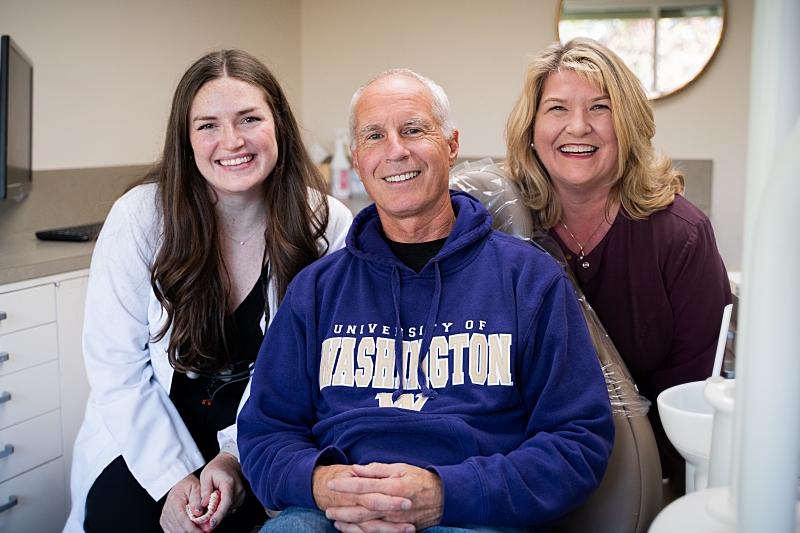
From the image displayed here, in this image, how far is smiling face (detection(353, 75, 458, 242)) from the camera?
1.41 metres

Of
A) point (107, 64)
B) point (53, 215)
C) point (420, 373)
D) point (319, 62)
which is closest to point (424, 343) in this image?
point (420, 373)

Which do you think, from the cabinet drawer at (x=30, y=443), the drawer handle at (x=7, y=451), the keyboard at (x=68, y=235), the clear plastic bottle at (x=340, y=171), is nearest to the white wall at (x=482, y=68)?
the clear plastic bottle at (x=340, y=171)

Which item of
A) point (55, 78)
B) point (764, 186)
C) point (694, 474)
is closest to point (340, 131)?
point (55, 78)

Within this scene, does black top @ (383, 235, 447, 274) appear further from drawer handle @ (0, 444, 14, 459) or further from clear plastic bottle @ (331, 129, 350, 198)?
clear plastic bottle @ (331, 129, 350, 198)

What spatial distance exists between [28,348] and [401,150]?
1.20 meters

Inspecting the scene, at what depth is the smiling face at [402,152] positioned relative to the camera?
4.61 ft

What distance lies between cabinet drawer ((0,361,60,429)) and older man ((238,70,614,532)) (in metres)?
0.91

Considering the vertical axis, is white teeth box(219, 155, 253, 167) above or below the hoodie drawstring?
above

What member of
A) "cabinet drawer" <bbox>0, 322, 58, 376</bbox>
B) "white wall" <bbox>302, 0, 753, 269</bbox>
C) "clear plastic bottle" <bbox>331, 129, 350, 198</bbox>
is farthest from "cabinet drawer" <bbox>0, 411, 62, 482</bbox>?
"white wall" <bbox>302, 0, 753, 269</bbox>

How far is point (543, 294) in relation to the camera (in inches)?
49.7

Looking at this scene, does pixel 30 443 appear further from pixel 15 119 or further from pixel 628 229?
pixel 628 229

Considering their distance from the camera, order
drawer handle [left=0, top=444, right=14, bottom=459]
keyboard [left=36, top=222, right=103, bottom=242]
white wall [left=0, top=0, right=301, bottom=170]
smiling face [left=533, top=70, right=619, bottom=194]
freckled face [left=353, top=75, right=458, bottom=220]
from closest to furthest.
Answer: freckled face [left=353, top=75, right=458, bottom=220]
smiling face [left=533, top=70, right=619, bottom=194]
drawer handle [left=0, top=444, right=14, bottom=459]
keyboard [left=36, top=222, right=103, bottom=242]
white wall [left=0, top=0, right=301, bottom=170]

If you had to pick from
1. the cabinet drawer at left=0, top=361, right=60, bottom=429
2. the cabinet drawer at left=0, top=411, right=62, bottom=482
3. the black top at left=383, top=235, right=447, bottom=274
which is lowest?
the cabinet drawer at left=0, top=411, right=62, bottom=482

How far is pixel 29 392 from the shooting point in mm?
1958
